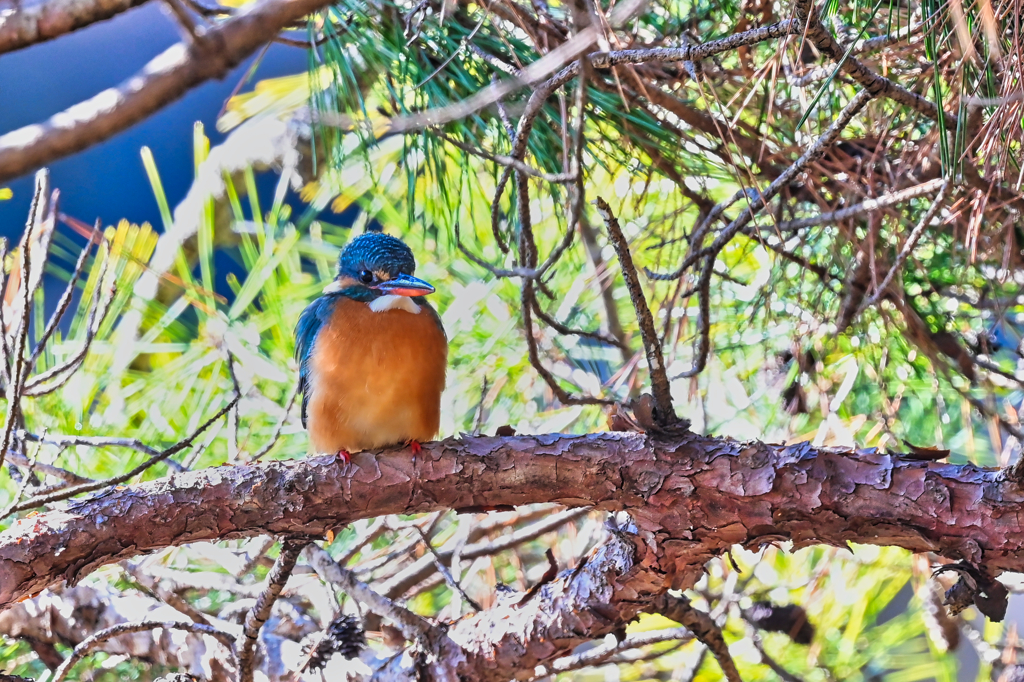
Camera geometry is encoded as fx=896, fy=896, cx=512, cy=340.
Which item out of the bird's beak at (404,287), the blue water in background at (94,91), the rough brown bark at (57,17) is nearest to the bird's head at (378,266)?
the bird's beak at (404,287)

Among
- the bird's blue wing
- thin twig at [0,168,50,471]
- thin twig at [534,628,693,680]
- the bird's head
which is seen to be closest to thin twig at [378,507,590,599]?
thin twig at [534,628,693,680]

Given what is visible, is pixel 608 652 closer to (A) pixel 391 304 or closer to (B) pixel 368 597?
(B) pixel 368 597

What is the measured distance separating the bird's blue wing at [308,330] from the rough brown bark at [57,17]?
2.56ft

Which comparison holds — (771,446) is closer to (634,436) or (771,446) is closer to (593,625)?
(634,436)

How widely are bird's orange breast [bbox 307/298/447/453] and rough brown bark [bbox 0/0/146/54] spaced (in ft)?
2.47

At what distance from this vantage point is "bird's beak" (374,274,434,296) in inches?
53.2

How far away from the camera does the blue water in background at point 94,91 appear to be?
2625 millimetres

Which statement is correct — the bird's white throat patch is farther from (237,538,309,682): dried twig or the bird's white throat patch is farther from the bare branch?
the bare branch

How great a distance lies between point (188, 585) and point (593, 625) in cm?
79

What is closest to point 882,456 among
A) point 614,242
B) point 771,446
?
point 771,446

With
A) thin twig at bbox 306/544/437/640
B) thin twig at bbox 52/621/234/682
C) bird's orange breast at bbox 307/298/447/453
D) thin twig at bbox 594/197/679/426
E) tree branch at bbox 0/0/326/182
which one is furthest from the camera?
bird's orange breast at bbox 307/298/447/453

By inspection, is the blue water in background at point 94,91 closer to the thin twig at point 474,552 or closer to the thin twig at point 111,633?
the thin twig at point 474,552

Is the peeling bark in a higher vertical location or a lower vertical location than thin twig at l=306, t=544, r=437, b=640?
higher

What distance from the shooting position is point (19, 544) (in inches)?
36.9
